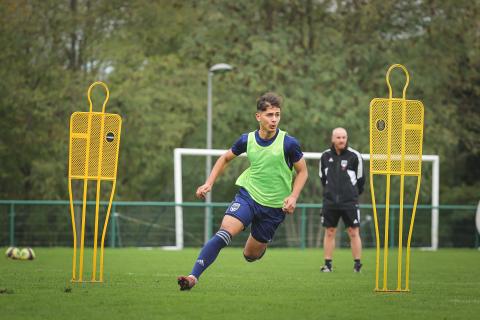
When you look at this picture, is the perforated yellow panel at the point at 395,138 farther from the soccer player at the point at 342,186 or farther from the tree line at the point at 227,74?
the tree line at the point at 227,74

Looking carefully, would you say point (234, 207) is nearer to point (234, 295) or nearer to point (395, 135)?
point (234, 295)

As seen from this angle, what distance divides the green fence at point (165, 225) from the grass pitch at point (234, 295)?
39.9ft

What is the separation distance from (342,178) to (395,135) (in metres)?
5.07

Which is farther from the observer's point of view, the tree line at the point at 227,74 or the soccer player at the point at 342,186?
the tree line at the point at 227,74

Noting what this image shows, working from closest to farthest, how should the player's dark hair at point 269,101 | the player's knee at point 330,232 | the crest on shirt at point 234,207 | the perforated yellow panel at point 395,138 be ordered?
1. the perforated yellow panel at point 395,138
2. the player's dark hair at point 269,101
3. the crest on shirt at point 234,207
4. the player's knee at point 330,232

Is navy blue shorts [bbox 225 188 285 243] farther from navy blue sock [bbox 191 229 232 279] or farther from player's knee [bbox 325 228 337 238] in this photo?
player's knee [bbox 325 228 337 238]

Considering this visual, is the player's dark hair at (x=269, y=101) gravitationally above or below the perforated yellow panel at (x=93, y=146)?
above

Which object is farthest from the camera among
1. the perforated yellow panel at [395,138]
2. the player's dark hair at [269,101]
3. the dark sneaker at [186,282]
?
the player's dark hair at [269,101]

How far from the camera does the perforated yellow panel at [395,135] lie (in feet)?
35.8

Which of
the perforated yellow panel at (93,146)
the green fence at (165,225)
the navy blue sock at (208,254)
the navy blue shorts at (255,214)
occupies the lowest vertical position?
the green fence at (165,225)

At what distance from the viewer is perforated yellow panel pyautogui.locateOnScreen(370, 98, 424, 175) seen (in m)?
10.9

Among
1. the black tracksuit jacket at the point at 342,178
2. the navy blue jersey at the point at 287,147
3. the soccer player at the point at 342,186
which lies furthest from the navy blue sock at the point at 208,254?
the black tracksuit jacket at the point at 342,178

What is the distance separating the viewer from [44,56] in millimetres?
35500

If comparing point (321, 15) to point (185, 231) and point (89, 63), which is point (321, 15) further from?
point (185, 231)
